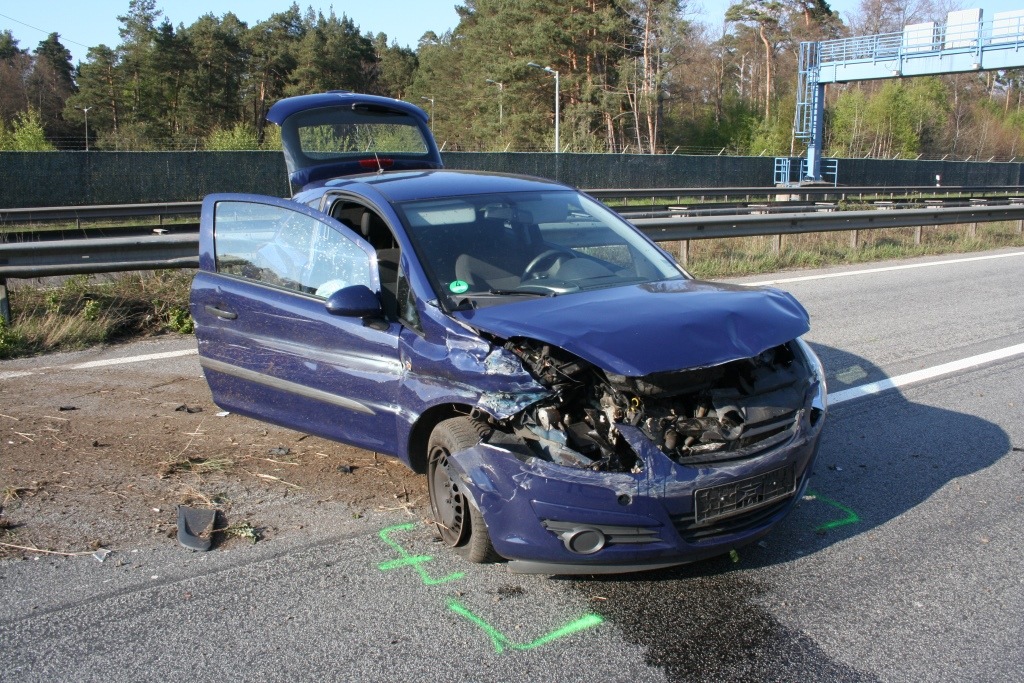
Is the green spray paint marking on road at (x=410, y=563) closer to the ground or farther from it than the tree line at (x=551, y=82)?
closer to the ground

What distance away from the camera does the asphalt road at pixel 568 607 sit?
3227 millimetres

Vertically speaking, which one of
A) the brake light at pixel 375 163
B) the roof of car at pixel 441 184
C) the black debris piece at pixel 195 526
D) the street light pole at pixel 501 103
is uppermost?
the street light pole at pixel 501 103

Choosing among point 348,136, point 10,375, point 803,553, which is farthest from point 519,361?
point 10,375

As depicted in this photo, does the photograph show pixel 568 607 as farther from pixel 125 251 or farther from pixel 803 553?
pixel 125 251

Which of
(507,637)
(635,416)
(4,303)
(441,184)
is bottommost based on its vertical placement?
(507,637)

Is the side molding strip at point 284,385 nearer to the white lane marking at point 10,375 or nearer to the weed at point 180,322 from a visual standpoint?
the white lane marking at point 10,375

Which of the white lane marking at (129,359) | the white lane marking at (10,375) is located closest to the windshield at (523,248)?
the white lane marking at (129,359)

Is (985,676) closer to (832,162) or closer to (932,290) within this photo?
(932,290)

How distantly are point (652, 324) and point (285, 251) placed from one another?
2.28 m

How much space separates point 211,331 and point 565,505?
2755 mm

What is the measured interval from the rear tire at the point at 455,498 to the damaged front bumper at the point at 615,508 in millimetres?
125

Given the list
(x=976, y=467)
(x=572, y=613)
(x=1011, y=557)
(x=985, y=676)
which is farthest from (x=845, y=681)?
Answer: (x=976, y=467)

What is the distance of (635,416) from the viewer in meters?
3.71

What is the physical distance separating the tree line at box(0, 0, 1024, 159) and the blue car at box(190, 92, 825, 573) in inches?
1840
